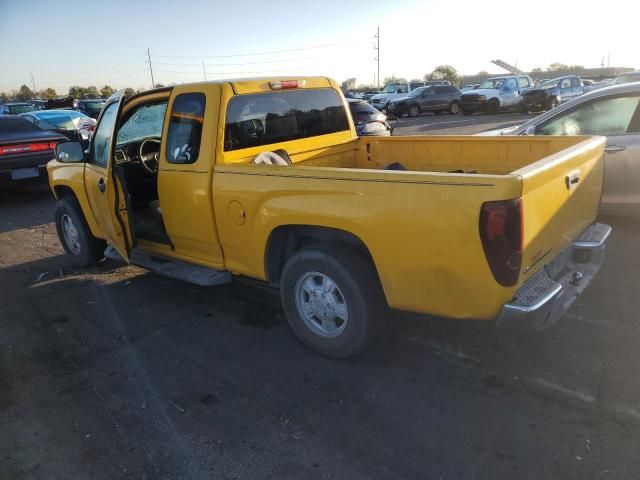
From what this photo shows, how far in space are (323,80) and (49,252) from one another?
436 cm

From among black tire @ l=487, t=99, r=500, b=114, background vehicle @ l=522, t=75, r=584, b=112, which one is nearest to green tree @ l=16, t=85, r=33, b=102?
black tire @ l=487, t=99, r=500, b=114

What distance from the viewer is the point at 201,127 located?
3.94 metres

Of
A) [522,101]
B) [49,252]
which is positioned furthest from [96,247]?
[522,101]

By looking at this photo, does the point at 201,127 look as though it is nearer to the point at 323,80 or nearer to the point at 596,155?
the point at 323,80

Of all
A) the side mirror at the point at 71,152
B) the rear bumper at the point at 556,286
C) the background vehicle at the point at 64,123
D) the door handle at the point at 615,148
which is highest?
the background vehicle at the point at 64,123

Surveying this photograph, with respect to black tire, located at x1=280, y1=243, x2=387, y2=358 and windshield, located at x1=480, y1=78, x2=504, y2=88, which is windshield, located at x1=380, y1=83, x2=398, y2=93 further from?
black tire, located at x1=280, y1=243, x2=387, y2=358

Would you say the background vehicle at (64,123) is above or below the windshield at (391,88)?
below

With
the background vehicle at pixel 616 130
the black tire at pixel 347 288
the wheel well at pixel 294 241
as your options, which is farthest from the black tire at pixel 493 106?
the black tire at pixel 347 288

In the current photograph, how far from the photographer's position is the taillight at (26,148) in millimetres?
9203

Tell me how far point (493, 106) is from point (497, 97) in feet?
1.73

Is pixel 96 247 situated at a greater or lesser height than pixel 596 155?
lesser

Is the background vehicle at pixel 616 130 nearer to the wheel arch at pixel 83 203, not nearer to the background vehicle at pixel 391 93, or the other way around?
the wheel arch at pixel 83 203

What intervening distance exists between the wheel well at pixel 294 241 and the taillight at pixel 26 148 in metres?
7.79

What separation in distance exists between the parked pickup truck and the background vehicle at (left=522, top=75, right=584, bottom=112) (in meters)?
22.3
